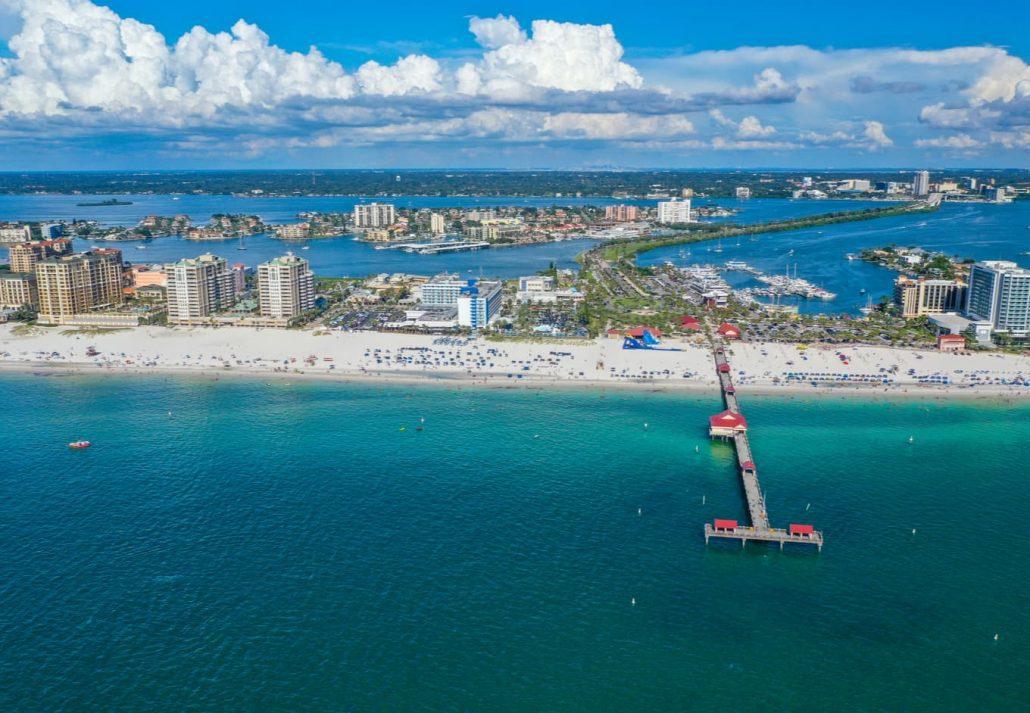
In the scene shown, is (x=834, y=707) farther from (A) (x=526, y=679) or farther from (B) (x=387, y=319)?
(B) (x=387, y=319)

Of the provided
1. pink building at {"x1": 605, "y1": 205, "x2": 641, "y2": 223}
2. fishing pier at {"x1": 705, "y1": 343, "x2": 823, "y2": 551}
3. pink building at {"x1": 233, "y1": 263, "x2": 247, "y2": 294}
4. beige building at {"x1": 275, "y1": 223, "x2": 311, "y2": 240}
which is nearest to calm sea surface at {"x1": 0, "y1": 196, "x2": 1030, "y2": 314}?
beige building at {"x1": 275, "y1": 223, "x2": 311, "y2": 240}

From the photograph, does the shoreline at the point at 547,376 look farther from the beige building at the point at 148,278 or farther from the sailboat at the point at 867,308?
the beige building at the point at 148,278

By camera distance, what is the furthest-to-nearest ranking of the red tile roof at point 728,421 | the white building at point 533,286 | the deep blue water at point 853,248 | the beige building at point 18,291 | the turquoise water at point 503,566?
the deep blue water at point 853,248 < the white building at point 533,286 < the beige building at point 18,291 < the red tile roof at point 728,421 < the turquoise water at point 503,566

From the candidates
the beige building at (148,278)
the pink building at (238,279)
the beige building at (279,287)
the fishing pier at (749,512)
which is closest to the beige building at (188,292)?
the beige building at (279,287)

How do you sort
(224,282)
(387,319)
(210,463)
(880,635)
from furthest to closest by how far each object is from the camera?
(224,282), (387,319), (210,463), (880,635)

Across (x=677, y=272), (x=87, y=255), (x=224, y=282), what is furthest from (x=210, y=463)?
(x=677, y=272)

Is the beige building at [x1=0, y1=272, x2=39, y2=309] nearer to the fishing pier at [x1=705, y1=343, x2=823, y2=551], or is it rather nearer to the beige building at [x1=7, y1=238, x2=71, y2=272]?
the beige building at [x1=7, y1=238, x2=71, y2=272]
